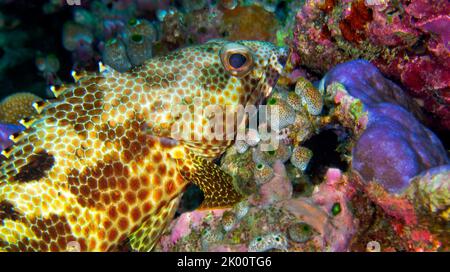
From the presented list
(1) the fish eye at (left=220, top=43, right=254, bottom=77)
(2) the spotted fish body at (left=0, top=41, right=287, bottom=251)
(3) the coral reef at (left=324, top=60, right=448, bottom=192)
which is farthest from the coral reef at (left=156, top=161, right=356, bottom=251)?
(1) the fish eye at (left=220, top=43, right=254, bottom=77)

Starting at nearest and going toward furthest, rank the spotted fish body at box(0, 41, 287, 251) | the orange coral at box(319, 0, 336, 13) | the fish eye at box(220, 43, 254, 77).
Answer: the spotted fish body at box(0, 41, 287, 251) < the fish eye at box(220, 43, 254, 77) < the orange coral at box(319, 0, 336, 13)

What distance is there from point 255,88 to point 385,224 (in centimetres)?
189

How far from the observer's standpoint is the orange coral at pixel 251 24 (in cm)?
570

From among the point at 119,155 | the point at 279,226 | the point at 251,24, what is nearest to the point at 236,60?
the point at 119,155

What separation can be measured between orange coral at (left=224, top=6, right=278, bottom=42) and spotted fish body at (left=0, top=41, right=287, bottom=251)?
6.31 ft

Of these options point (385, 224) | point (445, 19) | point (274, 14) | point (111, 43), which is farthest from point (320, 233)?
point (111, 43)

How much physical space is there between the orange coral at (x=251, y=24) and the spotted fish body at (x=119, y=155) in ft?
6.31

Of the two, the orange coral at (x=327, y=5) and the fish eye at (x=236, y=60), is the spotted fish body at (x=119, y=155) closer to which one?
the fish eye at (x=236, y=60)

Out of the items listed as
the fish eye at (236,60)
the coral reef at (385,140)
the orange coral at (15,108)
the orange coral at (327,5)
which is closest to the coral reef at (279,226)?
the coral reef at (385,140)

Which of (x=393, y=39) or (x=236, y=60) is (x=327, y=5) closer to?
(x=393, y=39)

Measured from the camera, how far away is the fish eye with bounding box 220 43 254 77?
368 centimetres

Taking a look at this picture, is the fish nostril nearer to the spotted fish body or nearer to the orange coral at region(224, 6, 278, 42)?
the spotted fish body

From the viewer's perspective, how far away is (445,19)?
10.5 feet

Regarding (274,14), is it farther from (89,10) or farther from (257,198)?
(89,10)
